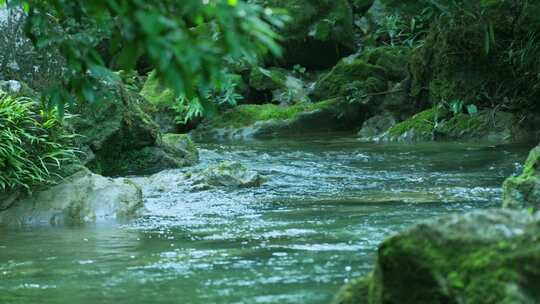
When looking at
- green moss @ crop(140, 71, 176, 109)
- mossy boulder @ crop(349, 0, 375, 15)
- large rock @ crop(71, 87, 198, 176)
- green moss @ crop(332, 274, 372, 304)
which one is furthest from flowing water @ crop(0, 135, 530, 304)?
mossy boulder @ crop(349, 0, 375, 15)

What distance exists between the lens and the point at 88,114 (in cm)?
1189

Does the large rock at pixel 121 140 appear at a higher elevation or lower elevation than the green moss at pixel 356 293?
higher

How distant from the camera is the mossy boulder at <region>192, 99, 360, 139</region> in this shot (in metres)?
19.1

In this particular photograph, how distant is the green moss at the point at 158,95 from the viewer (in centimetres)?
2006

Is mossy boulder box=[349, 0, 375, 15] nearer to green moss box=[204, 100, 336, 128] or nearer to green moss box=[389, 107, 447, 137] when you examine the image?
green moss box=[204, 100, 336, 128]

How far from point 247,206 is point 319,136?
9562 mm

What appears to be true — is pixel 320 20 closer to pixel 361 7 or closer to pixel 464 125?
pixel 361 7

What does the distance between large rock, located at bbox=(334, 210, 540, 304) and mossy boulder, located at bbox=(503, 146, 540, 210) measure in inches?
124

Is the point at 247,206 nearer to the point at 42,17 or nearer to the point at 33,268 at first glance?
the point at 33,268

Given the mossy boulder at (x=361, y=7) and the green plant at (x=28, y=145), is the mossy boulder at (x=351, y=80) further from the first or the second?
the green plant at (x=28, y=145)

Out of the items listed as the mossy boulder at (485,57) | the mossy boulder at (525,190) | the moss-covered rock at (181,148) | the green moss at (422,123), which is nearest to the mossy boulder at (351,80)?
the green moss at (422,123)

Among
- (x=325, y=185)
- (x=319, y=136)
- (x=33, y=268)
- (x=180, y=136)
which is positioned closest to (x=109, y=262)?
(x=33, y=268)

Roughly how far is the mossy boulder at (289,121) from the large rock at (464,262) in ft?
50.5

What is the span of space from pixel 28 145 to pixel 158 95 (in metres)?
12.1
